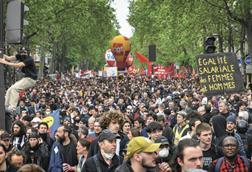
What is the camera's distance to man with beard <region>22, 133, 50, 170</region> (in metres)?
8.75

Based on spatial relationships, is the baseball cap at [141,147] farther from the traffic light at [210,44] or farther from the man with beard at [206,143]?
the traffic light at [210,44]

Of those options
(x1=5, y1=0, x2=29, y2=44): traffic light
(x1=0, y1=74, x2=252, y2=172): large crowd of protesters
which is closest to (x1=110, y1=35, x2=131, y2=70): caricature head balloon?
(x1=0, y1=74, x2=252, y2=172): large crowd of protesters

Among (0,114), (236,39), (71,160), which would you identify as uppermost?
(236,39)

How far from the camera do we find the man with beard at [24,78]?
28.2 ft

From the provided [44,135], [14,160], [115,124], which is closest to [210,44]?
[44,135]

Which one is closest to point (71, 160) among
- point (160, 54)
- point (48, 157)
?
point (48, 157)

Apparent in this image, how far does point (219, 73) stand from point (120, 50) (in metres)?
→ 47.0

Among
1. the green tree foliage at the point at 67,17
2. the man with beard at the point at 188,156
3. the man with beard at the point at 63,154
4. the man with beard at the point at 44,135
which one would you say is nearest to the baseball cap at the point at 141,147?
the man with beard at the point at 188,156

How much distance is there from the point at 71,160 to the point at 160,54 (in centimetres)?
7537

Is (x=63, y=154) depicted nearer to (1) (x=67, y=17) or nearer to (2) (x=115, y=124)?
(2) (x=115, y=124)

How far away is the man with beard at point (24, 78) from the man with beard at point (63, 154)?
888 millimetres

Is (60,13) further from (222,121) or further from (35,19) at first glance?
(222,121)

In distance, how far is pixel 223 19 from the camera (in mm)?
34656

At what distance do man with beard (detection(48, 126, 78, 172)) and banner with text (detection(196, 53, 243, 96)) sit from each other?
6730 millimetres
